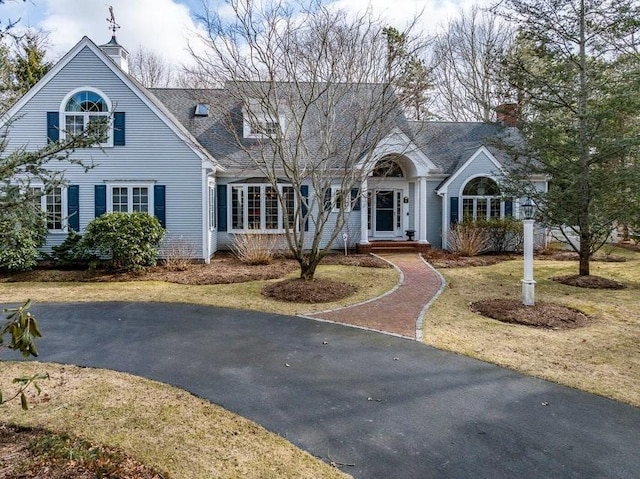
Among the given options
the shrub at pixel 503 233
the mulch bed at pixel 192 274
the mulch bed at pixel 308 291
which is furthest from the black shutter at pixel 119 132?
the shrub at pixel 503 233

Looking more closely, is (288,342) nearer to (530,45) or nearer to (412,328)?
(412,328)

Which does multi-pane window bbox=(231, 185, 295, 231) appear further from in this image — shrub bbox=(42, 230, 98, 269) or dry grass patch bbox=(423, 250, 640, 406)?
dry grass patch bbox=(423, 250, 640, 406)

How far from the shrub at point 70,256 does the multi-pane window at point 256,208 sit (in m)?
5.19

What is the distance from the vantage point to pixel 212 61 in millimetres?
10711

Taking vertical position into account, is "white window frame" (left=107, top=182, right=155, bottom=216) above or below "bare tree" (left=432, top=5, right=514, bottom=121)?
below

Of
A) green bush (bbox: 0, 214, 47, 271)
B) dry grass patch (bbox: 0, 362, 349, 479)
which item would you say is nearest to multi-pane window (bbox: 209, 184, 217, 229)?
green bush (bbox: 0, 214, 47, 271)

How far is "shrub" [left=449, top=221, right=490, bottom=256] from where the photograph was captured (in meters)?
16.1

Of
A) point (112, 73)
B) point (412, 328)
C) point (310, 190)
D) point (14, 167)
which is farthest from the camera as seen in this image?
point (310, 190)

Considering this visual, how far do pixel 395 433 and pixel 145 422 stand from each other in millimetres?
2357

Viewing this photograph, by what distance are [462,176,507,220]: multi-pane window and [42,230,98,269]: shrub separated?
1349cm

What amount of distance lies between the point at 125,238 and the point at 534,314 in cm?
1053

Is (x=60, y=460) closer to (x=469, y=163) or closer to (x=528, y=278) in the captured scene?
(x=528, y=278)

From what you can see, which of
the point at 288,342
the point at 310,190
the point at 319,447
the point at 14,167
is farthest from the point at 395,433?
the point at 310,190

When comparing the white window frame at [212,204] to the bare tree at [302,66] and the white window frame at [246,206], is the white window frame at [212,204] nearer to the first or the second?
the white window frame at [246,206]
